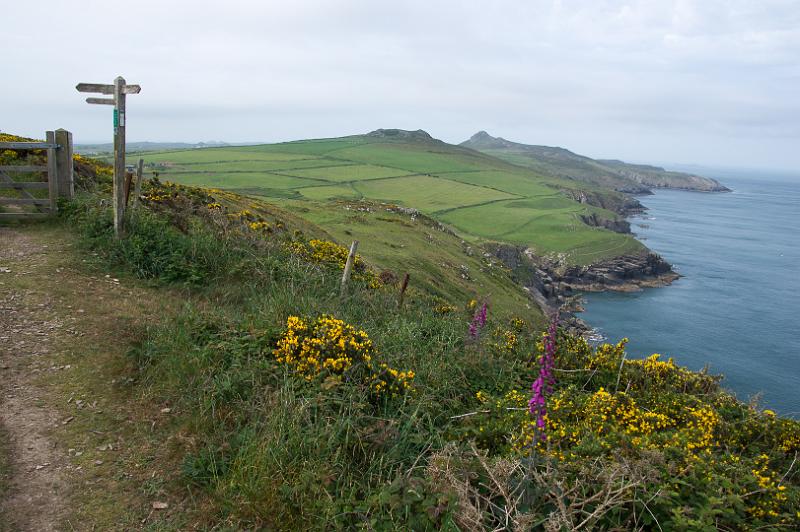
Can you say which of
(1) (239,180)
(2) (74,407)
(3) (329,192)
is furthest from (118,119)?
(1) (239,180)

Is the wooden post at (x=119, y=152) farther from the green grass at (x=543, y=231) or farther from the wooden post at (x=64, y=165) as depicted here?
the green grass at (x=543, y=231)

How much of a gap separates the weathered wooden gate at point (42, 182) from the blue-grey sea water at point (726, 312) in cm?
1902

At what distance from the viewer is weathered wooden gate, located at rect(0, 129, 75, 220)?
13.4m

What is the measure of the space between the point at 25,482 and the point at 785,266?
324 ft

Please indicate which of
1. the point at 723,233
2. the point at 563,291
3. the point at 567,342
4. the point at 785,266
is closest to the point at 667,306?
the point at 563,291

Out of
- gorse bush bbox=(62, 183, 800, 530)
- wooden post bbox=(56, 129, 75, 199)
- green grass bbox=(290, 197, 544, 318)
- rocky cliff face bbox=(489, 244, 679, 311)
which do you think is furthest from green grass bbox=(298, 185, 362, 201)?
gorse bush bbox=(62, 183, 800, 530)

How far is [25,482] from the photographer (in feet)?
18.8

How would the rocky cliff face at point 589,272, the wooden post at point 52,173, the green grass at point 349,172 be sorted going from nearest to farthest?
the wooden post at point 52,173, the rocky cliff face at point 589,272, the green grass at point 349,172

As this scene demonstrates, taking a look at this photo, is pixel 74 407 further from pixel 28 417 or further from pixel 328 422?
pixel 328 422

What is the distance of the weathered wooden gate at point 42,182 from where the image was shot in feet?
44.1

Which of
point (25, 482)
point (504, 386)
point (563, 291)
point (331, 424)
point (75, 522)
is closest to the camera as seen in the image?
point (75, 522)

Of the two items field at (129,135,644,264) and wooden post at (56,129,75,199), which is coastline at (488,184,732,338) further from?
wooden post at (56,129,75,199)

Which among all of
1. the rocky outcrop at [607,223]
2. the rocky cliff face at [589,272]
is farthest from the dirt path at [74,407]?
the rocky outcrop at [607,223]

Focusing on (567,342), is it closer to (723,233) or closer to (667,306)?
(667,306)
